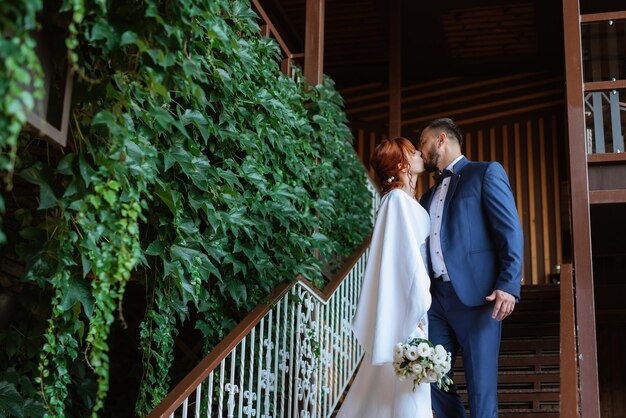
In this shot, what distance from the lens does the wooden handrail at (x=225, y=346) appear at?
357cm

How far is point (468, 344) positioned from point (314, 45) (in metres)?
3.20

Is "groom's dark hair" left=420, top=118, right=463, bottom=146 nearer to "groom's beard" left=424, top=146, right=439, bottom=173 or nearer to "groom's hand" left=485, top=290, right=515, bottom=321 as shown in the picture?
"groom's beard" left=424, top=146, right=439, bottom=173

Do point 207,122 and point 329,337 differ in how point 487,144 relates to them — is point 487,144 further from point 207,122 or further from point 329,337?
point 207,122

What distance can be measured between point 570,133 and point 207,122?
9.25 ft

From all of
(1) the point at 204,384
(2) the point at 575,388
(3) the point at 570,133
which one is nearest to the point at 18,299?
(1) the point at 204,384

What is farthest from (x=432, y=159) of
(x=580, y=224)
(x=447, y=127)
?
(x=580, y=224)

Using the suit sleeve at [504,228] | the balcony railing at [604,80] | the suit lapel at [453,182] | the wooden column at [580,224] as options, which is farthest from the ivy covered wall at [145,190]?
the balcony railing at [604,80]

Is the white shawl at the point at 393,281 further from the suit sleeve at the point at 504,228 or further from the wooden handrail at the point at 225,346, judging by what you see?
the wooden handrail at the point at 225,346

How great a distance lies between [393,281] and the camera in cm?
417

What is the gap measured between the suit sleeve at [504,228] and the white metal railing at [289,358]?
49.7 inches

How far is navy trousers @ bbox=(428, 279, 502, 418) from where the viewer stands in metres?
4.18

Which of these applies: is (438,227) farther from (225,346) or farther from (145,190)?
(145,190)

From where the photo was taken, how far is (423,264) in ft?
13.7

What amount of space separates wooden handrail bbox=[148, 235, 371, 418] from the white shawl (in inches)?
22.5
